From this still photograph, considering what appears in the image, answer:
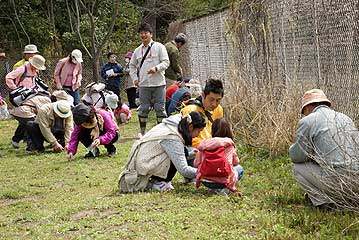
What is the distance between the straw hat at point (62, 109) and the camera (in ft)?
30.6

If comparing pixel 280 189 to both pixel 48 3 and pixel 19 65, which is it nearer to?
pixel 19 65

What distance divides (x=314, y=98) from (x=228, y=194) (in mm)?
1277

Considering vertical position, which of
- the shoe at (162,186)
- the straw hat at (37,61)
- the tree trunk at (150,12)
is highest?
the tree trunk at (150,12)

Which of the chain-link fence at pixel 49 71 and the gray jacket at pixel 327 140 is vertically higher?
the chain-link fence at pixel 49 71

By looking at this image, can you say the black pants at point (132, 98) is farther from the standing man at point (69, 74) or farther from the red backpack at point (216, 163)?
the red backpack at point (216, 163)

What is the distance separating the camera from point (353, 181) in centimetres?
451

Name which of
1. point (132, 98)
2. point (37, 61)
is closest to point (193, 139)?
point (37, 61)

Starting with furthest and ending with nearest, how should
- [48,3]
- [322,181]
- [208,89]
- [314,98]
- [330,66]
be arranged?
[48,3] → [330,66] → [208,89] → [314,98] → [322,181]

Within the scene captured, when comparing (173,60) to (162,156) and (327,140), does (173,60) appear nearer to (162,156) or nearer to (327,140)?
(162,156)

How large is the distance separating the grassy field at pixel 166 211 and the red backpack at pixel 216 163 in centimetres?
24

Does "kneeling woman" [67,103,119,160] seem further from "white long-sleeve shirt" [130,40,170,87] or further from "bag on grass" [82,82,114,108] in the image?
"bag on grass" [82,82,114,108]

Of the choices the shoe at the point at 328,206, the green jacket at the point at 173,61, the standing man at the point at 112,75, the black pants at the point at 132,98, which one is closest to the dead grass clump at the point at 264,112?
the shoe at the point at 328,206

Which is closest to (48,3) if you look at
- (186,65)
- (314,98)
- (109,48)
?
(109,48)

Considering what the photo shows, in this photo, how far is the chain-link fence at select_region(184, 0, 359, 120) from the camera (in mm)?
6438
